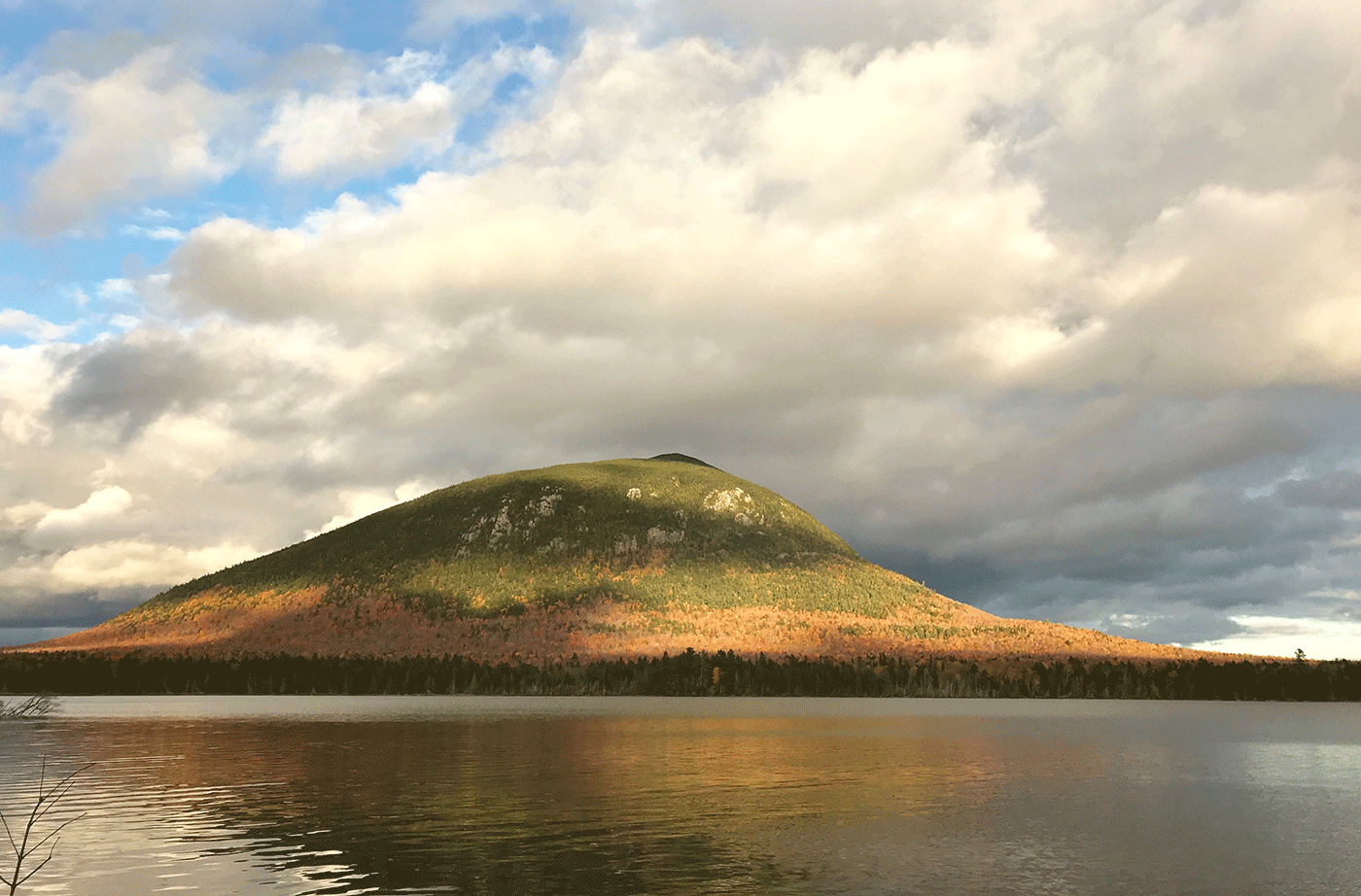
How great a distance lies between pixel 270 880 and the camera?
3294cm

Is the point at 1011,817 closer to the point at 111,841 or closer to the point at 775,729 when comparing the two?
the point at 111,841

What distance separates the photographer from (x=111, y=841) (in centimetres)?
4019

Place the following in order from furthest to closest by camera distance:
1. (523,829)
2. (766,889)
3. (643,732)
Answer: (643,732) < (523,829) < (766,889)

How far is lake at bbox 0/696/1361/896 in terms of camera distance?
34.1 metres

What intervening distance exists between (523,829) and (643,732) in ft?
204

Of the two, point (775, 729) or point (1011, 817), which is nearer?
point (1011, 817)

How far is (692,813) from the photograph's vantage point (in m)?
47.5

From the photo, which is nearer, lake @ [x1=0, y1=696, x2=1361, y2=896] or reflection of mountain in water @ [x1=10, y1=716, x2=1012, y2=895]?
lake @ [x1=0, y1=696, x2=1361, y2=896]

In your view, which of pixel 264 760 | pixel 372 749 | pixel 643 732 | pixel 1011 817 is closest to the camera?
pixel 1011 817

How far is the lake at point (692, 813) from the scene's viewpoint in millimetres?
34094

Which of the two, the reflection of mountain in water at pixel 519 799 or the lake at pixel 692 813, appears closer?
the lake at pixel 692 813

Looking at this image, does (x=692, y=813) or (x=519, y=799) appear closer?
(x=692, y=813)

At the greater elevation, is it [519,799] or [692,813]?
[692,813]

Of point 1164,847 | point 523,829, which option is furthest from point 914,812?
point 523,829
